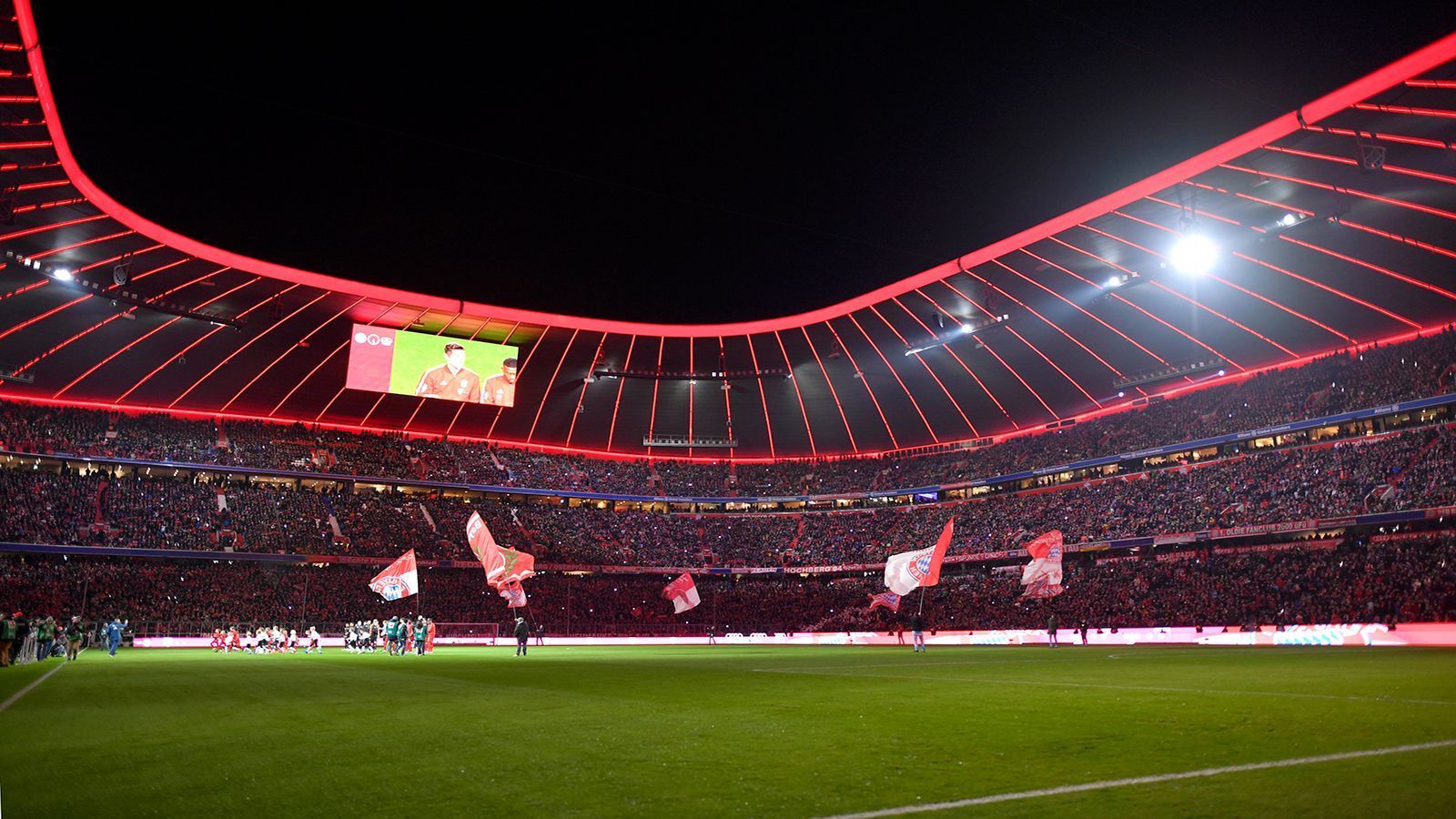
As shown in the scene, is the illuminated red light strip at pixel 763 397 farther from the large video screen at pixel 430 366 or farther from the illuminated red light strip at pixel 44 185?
the illuminated red light strip at pixel 44 185

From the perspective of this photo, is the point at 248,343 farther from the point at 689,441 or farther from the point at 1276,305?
the point at 1276,305

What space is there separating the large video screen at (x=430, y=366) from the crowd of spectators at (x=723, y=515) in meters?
12.9

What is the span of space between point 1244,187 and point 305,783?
31542 mm

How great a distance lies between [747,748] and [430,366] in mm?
39472

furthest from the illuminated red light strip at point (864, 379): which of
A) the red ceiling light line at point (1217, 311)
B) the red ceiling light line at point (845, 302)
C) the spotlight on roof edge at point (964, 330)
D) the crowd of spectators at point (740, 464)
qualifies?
the red ceiling light line at point (1217, 311)

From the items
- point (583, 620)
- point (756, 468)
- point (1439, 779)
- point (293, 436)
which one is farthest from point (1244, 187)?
point (293, 436)

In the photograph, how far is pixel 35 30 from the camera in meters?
21.9

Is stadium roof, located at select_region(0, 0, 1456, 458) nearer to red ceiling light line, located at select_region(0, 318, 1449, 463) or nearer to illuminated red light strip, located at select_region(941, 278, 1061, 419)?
illuminated red light strip, located at select_region(941, 278, 1061, 419)

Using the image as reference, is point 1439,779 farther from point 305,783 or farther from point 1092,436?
point 1092,436

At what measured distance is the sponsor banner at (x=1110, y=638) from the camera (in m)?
28.7

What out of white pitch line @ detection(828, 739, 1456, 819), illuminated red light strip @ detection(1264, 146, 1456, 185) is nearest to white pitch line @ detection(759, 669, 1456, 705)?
white pitch line @ detection(828, 739, 1456, 819)

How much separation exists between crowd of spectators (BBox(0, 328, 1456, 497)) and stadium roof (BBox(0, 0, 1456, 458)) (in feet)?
4.07

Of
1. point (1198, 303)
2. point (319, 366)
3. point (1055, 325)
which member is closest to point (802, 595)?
point (1055, 325)

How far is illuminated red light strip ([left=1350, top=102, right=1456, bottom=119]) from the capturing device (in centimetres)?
2325
